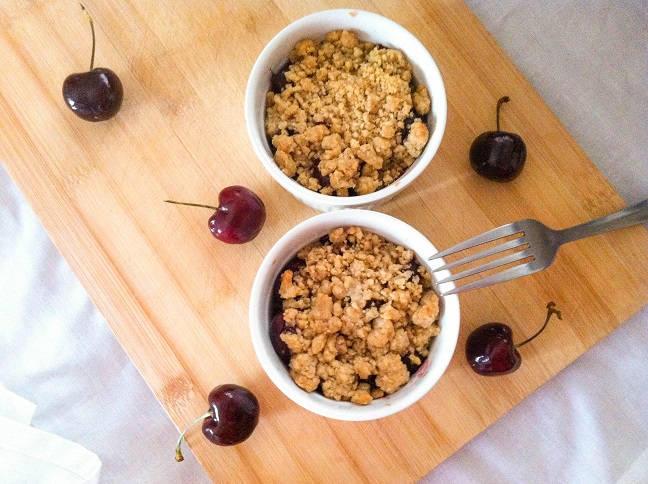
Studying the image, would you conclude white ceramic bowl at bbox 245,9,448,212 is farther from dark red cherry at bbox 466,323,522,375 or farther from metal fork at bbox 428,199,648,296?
dark red cherry at bbox 466,323,522,375

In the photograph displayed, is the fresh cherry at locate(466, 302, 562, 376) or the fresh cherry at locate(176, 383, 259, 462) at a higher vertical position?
the fresh cherry at locate(466, 302, 562, 376)

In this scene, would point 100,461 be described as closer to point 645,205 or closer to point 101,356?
point 101,356

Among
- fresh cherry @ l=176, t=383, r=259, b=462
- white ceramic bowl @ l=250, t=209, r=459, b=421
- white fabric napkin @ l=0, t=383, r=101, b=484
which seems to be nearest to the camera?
white ceramic bowl @ l=250, t=209, r=459, b=421

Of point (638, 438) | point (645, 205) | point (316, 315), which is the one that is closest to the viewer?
point (316, 315)

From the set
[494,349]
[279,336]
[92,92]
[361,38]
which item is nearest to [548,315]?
[494,349]

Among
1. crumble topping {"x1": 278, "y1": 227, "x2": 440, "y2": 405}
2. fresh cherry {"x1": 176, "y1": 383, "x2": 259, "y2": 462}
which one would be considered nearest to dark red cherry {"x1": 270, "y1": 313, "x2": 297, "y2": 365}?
crumble topping {"x1": 278, "y1": 227, "x2": 440, "y2": 405}

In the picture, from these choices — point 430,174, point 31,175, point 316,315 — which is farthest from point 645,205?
point 31,175

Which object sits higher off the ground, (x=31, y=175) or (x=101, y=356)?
(x=31, y=175)
